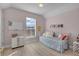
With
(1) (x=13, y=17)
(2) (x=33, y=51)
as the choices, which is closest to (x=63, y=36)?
(2) (x=33, y=51)

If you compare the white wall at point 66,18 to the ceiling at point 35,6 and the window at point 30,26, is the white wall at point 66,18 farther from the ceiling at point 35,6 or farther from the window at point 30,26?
the window at point 30,26

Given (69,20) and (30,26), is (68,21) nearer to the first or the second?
(69,20)

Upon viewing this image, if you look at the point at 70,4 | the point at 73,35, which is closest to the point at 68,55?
the point at 73,35

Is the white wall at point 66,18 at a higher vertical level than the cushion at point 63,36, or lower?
higher

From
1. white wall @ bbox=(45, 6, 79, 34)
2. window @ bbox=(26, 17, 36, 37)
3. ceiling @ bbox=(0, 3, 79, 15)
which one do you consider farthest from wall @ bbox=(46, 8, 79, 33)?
window @ bbox=(26, 17, 36, 37)

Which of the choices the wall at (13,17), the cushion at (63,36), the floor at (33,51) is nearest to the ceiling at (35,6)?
the wall at (13,17)

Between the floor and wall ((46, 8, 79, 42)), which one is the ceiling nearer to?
wall ((46, 8, 79, 42))

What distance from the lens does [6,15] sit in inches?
48.7

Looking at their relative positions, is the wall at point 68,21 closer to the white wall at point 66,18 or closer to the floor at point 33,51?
the white wall at point 66,18

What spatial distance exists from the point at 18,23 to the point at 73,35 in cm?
74

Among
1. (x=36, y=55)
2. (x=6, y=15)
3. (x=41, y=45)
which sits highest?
(x=6, y=15)

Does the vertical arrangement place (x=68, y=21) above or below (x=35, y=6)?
below

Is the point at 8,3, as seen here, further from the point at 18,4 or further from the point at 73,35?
the point at 73,35

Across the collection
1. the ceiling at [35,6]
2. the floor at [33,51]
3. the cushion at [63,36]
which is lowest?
the floor at [33,51]
